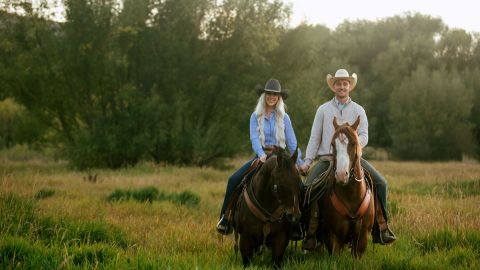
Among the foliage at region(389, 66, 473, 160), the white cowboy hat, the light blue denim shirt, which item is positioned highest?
the white cowboy hat

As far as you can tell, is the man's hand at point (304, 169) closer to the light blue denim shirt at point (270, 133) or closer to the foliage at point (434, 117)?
the light blue denim shirt at point (270, 133)

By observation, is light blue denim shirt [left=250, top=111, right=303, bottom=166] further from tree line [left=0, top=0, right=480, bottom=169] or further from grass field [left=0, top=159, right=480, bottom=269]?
tree line [left=0, top=0, right=480, bottom=169]

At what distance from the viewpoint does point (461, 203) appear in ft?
33.4

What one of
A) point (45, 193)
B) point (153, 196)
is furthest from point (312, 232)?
point (45, 193)

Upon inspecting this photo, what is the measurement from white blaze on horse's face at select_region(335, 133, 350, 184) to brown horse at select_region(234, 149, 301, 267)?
0.51 meters

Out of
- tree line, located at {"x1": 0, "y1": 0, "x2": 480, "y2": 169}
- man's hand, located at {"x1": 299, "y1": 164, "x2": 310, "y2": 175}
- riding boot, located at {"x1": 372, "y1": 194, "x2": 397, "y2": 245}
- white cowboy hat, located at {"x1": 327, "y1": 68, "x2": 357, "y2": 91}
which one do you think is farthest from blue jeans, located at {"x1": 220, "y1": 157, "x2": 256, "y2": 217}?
tree line, located at {"x1": 0, "y1": 0, "x2": 480, "y2": 169}

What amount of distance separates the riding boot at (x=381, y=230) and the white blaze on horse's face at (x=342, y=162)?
1.35 metres

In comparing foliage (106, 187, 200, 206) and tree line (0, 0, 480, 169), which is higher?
tree line (0, 0, 480, 169)

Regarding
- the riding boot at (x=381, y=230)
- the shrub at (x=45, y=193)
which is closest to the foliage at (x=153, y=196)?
the shrub at (x=45, y=193)

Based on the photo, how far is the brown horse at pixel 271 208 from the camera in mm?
5645

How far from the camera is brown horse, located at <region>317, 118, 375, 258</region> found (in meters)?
5.68

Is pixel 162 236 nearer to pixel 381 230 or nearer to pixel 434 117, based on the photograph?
pixel 381 230

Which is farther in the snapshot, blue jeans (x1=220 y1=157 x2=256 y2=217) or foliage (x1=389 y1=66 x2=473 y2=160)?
foliage (x1=389 y1=66 x2=473 y2=160)

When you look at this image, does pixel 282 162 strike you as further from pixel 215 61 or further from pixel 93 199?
pixel 215 61
